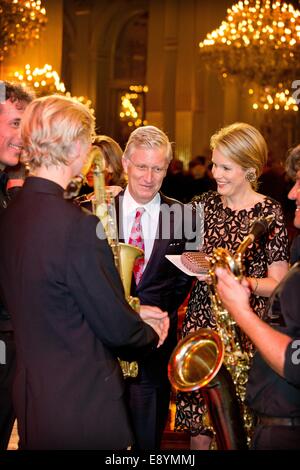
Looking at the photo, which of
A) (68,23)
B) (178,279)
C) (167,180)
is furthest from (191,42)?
(178,279)

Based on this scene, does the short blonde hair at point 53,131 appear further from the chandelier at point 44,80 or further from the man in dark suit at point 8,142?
the chandelier at point 44,80

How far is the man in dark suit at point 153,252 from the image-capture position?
364 cm

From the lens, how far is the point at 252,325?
245 cm

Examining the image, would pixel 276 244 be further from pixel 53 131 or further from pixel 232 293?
pixel 53 131

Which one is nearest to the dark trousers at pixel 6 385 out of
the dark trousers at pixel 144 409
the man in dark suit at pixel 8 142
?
the man in dark suit at pixel 8 142

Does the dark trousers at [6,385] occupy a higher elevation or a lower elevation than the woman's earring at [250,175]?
lower

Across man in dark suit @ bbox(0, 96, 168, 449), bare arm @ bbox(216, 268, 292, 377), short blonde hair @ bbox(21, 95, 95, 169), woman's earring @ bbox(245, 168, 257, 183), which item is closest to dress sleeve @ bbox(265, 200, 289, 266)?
woman's earring @ bbox(245, 168, 257, 183)

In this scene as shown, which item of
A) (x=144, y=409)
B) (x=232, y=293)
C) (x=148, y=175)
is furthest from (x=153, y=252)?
(x=232, y=293)

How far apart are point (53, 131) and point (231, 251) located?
166 cm

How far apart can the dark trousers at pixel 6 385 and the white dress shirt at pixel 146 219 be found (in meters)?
0.81

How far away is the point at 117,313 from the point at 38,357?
0.30 m
